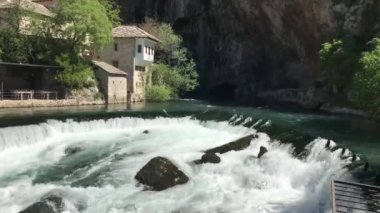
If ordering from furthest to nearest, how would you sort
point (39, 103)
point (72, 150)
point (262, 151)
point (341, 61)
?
point (341, 61)
point (39, 103)
point (72, 150)
point (262, 151)

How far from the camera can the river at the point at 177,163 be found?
17562 mm

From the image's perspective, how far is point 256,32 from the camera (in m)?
63.5

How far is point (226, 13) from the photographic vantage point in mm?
65750

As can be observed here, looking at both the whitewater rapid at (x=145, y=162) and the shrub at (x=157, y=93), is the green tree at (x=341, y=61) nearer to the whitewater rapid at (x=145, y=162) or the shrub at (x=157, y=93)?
the whitewater rapid at (x=145, y=162)

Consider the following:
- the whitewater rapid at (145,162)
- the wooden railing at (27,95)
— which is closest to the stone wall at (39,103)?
the wooden railing at (27,95)

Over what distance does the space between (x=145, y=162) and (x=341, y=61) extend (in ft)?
82.2

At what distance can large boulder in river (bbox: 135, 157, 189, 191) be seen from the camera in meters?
19.2

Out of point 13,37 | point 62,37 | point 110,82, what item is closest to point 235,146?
point 110,82

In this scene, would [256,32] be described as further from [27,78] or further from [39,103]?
[39,103]

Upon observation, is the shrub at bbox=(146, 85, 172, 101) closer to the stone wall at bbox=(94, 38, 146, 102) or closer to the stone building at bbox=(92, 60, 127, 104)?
the stone wall at bbox=(94, 38, 146, 102)

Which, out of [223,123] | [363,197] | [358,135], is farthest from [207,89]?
[363,197]

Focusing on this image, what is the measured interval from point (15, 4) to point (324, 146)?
34.4m

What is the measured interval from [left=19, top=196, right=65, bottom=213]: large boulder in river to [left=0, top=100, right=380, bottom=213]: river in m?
0.48

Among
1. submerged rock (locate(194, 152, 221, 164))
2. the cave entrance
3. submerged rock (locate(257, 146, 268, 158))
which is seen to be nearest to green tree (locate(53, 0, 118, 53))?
submerged rock (locate(194, 152, 221, 164))
